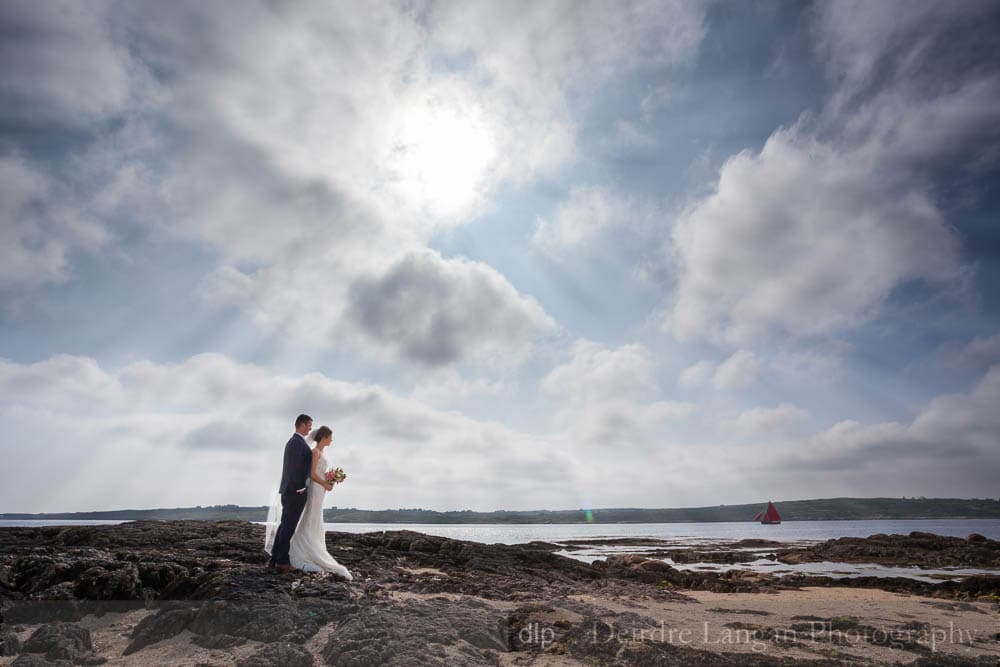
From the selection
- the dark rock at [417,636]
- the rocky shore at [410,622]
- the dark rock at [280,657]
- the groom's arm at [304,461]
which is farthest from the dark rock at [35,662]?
the groom's arm at [304,461]

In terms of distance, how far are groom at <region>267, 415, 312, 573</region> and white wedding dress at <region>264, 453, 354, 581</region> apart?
0.44 feet

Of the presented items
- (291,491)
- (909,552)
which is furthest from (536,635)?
(909,552)

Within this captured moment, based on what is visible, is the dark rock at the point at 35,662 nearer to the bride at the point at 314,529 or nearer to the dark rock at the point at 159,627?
the dark rock at the point at 159,627

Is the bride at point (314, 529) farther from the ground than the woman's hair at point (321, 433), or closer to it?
closer to it

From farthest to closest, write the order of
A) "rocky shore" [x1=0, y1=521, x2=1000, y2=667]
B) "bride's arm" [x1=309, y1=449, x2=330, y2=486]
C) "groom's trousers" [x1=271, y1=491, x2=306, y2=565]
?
"bride's arm" [x1=309, y1=449, x2=330, y2=486] < "groom's trousers" [x1=271, y1=491, x2=306, y2=565] < "rocky shore" [x1=0, y1=521, x2=1000, y2=667]

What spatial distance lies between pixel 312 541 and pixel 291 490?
109 cm

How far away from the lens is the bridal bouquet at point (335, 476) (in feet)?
34.4

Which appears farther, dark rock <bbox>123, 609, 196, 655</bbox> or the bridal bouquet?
the bridal bouquet

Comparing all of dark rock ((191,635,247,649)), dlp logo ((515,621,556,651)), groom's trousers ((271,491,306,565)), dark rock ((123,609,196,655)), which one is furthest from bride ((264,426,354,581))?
dlp logo ((515,621,556,651))

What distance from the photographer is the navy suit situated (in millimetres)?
10070

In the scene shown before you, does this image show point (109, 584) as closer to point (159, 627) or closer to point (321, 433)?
point (159, 627)

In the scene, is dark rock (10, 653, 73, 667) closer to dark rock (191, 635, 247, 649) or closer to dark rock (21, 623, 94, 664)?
dark rock (21, 623, 94, 664)

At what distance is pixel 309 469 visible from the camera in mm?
10375

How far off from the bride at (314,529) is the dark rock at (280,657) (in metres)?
3.65
